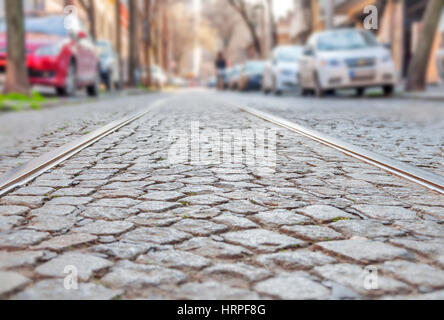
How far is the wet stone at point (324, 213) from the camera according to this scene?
122 inches

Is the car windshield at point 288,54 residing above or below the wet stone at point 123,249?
above

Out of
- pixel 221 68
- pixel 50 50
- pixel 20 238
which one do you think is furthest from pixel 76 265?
pixel 221 68

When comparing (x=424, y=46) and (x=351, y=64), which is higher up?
(x=424, y=46)

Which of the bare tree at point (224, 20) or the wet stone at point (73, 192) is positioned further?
the bare tree at point (224, 20)

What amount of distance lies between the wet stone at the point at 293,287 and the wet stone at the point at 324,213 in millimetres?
871

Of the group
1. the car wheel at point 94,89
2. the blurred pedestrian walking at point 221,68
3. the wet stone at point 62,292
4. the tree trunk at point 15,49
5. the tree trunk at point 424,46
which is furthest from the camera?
the blurred pedestrian walking at point 221,68

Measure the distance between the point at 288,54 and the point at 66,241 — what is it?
19.5m

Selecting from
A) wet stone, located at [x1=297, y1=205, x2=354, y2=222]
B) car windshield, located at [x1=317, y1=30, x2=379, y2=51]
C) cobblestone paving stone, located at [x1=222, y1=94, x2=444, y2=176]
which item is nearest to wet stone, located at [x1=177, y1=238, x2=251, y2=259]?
wet stone, located at [x1=297, y1=205, x2=354, y2=222]

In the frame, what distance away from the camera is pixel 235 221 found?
3.04 meters

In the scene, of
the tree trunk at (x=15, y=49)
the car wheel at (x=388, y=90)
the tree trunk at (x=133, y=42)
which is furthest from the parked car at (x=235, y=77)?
the tree trunk at (x=15, y=49)

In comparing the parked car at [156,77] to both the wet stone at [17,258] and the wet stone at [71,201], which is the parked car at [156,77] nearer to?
the wet stone at [71,201]

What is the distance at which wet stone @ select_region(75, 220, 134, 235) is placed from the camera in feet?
9.29

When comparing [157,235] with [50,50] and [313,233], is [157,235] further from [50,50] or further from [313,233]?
[50,50]

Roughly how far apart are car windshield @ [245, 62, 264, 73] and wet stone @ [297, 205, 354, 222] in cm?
2468
